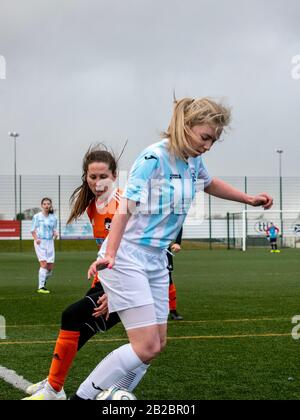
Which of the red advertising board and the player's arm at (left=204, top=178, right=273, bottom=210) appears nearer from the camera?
the player's arm at (left=204, top=178, right=273, bottom=210)

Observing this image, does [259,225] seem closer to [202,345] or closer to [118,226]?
[202,345]

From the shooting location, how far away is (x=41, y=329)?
29.4ft

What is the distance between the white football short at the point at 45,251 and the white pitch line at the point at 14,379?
940 centimetres

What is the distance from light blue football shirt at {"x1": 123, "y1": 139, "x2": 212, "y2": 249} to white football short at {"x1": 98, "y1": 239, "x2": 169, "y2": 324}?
68mm

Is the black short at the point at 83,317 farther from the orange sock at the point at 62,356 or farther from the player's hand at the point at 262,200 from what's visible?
the player's hand at the point at 262,200

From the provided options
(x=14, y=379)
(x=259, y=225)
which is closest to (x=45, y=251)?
(x=14, y=379)

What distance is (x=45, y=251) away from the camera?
1590cm

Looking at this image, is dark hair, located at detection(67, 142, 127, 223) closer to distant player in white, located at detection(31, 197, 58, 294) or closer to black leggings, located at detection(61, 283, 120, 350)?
black leggings, located at detection(61, 283, 120, 350)

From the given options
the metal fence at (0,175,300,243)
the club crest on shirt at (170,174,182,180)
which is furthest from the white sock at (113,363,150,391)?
the metal fence at (0,175,300,243)

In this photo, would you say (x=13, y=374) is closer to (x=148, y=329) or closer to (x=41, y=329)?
(x=148, y=329)

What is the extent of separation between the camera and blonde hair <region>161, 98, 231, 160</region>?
4.34 meters

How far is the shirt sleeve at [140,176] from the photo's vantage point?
425 centimetres

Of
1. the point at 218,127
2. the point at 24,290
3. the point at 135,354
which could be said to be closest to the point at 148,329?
the point at 135,354

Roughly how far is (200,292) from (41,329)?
5586mm
